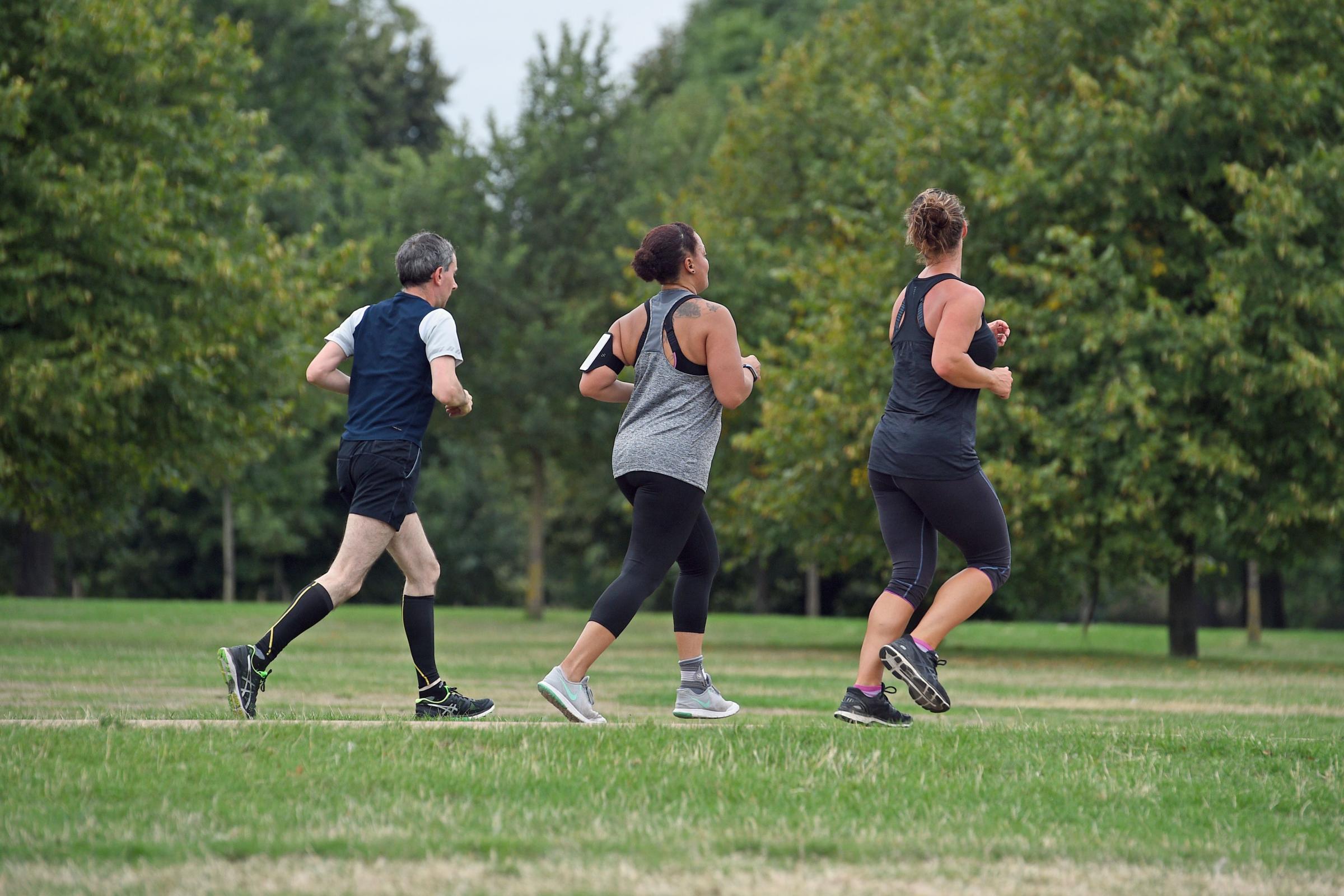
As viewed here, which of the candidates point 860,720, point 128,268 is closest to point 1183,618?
point 128,268

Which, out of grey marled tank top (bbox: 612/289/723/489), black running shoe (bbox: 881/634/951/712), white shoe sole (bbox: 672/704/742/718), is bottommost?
white shoe sole (bbox: 672/704/742/718)

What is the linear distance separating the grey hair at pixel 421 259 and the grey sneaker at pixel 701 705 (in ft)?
7.77

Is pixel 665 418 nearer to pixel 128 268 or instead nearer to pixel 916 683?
pixel 916 683

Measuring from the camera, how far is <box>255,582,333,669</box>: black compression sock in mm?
7055

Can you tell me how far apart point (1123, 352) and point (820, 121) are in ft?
37.5

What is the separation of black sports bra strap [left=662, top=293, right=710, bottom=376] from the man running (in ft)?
3.21

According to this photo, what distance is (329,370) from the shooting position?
729cm

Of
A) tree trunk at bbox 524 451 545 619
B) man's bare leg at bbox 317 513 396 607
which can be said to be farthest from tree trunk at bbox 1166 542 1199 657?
man's bare leg at bbox 317 513 396 607

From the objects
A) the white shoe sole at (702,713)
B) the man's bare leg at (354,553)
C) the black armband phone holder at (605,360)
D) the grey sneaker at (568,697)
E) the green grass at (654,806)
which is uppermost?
the black armband phone holder at (605,360)

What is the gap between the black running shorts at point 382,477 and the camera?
7.14 m

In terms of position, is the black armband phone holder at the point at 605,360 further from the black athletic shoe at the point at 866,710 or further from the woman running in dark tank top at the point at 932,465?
the black athletic shoe at the point at 866,710

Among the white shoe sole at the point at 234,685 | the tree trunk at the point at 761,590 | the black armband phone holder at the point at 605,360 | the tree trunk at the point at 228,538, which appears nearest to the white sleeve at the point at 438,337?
the black armband phone holder at the point at 605,360

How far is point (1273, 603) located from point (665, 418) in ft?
147

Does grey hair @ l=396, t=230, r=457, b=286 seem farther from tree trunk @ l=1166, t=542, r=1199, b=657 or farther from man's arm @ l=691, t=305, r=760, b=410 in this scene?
tree trunk @ l=1166, t=542, r=1199, b=657
